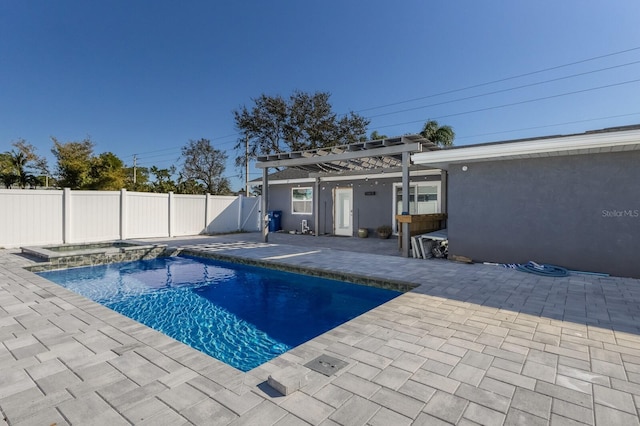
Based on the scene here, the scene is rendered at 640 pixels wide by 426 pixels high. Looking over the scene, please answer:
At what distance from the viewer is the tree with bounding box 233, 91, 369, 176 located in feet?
75.2

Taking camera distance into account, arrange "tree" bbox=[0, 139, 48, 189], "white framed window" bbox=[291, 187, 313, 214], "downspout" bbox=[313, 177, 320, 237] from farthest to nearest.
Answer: "tree" bbox=[0, 139, 48, 189]
"white framed window" bbox=[291, 187, 313, 214]
"downspout" bbox=[313, 177, 320, 237]

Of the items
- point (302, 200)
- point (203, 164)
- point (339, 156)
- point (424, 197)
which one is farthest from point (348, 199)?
point (203, 164)

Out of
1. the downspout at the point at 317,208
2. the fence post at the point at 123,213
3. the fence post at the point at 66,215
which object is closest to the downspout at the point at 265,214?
the downspout at the point at 317,208

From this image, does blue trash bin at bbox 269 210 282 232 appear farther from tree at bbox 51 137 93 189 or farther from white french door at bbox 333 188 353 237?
tree at bbox 51 137 93 189

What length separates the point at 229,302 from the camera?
540cm

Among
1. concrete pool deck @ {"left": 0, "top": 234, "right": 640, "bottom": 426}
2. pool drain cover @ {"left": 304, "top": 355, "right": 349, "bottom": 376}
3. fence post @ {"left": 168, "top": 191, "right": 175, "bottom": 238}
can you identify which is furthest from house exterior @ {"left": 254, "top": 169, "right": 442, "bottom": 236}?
pool drain cover @ {"left": 304, "top": 355, "right": 349, "bottom": 376}

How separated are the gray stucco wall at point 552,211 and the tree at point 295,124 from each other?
1661 cm

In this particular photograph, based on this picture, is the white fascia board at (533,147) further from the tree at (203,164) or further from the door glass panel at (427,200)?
the tree at (203,164)

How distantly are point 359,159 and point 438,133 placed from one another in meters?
16.0

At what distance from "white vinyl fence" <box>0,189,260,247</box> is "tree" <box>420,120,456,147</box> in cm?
1601

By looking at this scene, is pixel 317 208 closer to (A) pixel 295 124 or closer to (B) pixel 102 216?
(B) pixel 102 216

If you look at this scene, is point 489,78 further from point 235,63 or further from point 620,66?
point 235,63

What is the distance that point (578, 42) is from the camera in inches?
522

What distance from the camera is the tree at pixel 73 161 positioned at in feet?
51.7
